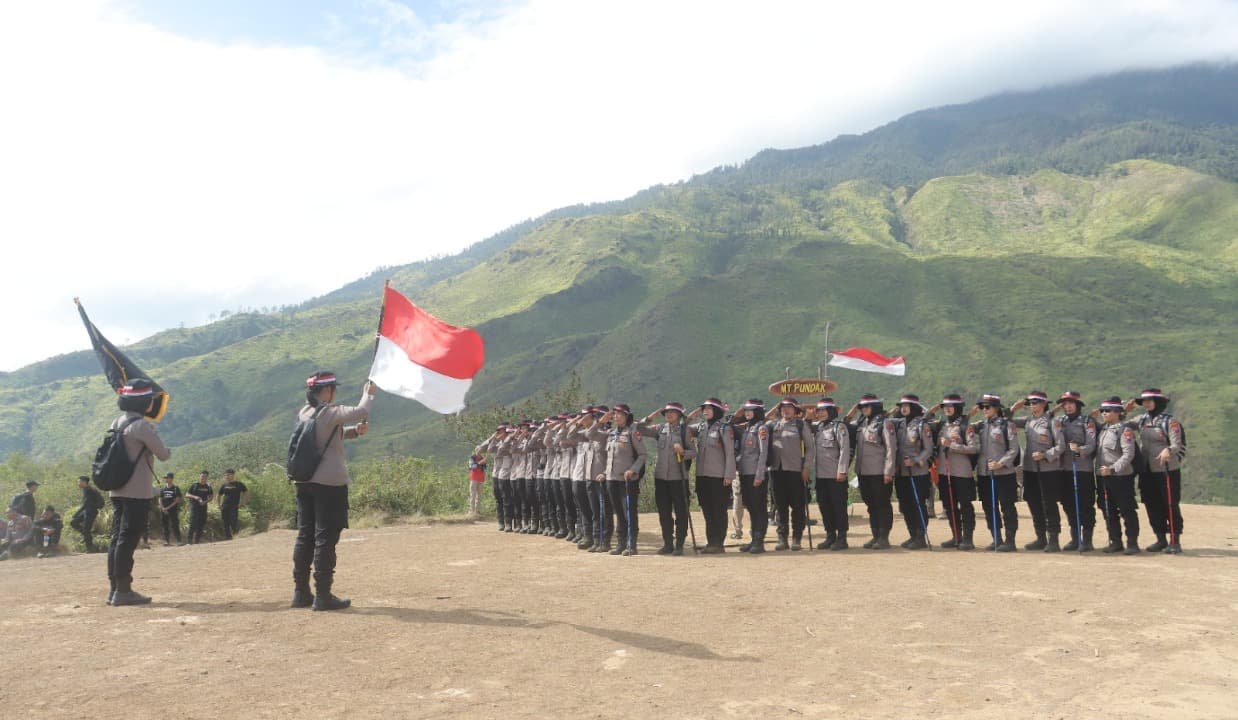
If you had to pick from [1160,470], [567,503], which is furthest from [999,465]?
[567,503]

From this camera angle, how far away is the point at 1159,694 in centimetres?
575

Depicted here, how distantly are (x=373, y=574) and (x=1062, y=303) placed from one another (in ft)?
388

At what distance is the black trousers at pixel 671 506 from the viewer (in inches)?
511

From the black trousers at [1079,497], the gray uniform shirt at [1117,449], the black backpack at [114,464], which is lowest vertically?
the black trousers at [1079,497]

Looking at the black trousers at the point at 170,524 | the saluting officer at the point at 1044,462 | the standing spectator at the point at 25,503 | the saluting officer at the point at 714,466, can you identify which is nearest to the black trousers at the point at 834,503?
the saluting officer at the point at 714,466

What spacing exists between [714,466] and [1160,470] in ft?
18.7

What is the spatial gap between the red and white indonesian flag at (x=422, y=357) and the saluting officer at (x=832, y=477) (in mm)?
5910

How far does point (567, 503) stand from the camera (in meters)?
16.0

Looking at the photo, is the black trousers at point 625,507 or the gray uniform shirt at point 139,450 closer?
the gray uniform shirt at point 139,450

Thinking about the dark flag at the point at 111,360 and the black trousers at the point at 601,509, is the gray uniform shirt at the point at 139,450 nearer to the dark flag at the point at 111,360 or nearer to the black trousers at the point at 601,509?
the dark flag at the point at 111,360

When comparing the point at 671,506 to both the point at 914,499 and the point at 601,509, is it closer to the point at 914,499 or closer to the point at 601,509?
the point at 601,509

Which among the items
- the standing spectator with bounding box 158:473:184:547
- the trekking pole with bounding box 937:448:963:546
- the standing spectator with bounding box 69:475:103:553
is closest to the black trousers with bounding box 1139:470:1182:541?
the trekking pole with bounding box 937:448:963:546

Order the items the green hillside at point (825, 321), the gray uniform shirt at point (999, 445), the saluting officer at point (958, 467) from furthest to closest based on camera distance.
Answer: the green hillside at point (825, 321) < the saluting officer at point (958, 467) < the gray uniform shirt at point (999, 445)

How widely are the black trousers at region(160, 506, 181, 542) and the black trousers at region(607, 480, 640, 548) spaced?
36.1 feet
